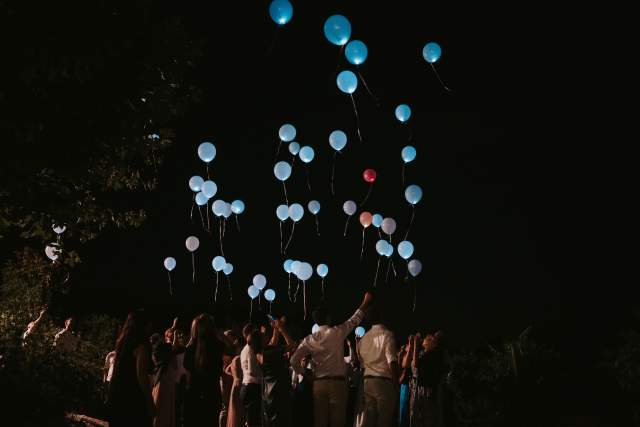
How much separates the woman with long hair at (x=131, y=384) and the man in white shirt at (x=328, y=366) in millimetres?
1644

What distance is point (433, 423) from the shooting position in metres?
8.03

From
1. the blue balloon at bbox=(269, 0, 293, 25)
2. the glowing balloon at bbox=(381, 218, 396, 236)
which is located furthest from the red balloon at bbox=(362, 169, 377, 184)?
the blue balloon at bbox=(269, 0, 293, 25)

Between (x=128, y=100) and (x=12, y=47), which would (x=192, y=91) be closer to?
(x=128, y=100)

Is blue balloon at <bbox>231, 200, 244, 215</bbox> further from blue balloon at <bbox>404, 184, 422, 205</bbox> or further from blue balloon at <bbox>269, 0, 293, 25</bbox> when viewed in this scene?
blue balloon at <bbox>269, 0, 293, 25</bbox>

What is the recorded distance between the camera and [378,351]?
6.18 meters

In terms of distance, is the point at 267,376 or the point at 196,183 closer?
the point at 267,376

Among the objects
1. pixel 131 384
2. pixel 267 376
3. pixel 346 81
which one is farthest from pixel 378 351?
pixel 346 81

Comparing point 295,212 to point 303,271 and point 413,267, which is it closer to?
point 303,271

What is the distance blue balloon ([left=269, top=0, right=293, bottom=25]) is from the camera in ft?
26.3

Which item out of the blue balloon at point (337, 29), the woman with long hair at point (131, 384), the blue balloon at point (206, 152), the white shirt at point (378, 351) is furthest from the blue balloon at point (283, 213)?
the woman with long hair at point (131, 384)

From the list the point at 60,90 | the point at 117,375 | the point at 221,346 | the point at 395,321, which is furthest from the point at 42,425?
the point at 395,321

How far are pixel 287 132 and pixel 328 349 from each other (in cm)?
654

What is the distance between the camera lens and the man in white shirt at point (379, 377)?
612 centimetres

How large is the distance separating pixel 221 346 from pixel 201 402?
0.53 metres
